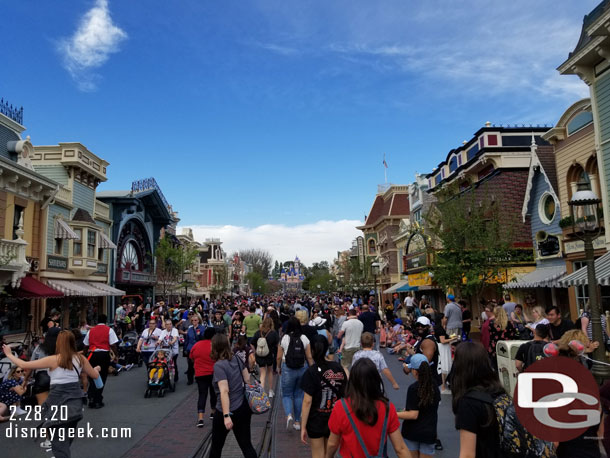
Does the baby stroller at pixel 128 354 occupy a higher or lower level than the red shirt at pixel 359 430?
lower

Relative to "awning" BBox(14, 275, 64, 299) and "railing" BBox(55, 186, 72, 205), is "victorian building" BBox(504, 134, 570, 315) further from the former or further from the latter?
"railing" BBox(55, 186, 72, 205)

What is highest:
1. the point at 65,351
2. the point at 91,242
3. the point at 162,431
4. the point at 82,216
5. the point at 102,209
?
the point at 102,209

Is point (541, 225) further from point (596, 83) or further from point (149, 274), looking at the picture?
point (149, 274)

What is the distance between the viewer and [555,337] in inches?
306

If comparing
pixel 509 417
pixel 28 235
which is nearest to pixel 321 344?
pixel 509 417

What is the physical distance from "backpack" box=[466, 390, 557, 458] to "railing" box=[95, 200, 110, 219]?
28.1 metres

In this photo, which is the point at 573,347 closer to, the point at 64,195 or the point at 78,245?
the point at 64,195

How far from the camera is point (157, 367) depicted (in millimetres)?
9844

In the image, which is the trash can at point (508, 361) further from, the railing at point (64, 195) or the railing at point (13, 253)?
the railing at point (64, 195)

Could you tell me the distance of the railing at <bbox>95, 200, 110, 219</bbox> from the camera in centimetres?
2807

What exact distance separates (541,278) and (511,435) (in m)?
16.7

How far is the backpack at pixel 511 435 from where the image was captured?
2.96 metres

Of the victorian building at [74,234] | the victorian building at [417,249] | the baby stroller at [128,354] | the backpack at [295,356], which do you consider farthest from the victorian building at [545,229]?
the victorian building at [74,234]

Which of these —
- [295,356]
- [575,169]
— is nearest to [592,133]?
[575,169]
